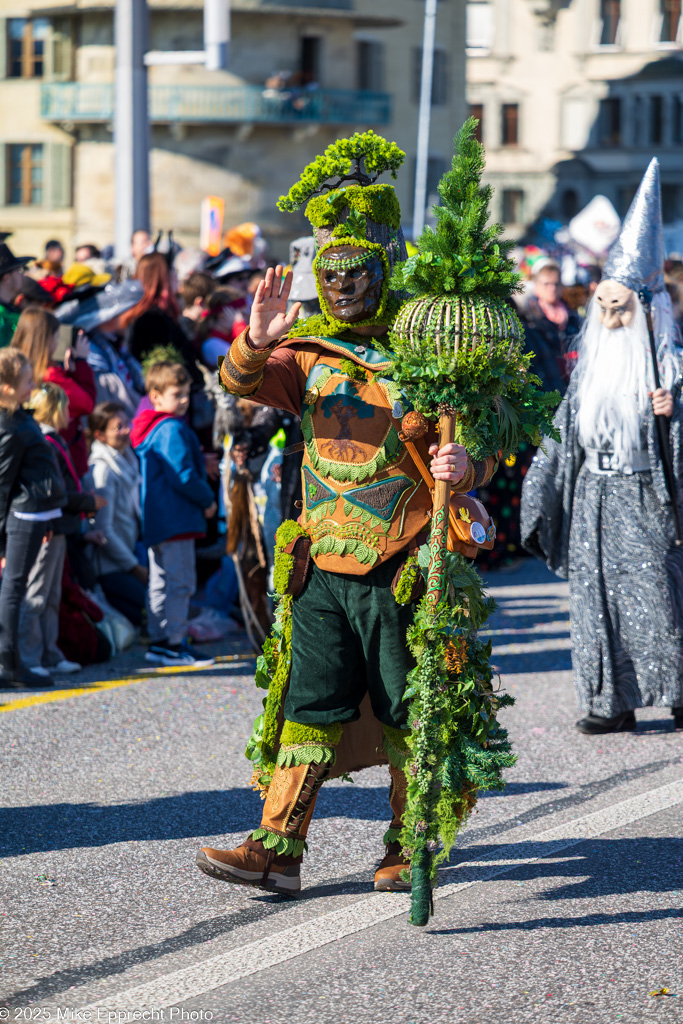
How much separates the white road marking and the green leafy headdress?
1.73 m

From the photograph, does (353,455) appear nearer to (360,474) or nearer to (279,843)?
(360,474)

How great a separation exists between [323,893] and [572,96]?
59.4 meters

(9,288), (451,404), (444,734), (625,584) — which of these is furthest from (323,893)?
(9,288)

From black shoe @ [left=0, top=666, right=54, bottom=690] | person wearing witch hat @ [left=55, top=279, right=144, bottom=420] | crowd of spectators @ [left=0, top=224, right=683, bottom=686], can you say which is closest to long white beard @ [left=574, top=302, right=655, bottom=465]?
crowd of spectators @ [left=0, top=224, right=683, bottom=686]

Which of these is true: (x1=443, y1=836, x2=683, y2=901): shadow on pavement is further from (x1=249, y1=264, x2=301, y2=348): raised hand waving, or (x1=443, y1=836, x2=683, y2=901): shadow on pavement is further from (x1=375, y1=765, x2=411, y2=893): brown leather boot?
(x1=249, y1=264, x2=301, y2=348): raised hand waving

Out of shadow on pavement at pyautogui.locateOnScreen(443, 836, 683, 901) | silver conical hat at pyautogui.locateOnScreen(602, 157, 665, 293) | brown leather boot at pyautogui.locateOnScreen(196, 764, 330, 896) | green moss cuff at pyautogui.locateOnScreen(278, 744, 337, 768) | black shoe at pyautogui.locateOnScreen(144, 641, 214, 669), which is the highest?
silver conical hat at pyautogui.locateOnScreen(602, 157, 665, 293)

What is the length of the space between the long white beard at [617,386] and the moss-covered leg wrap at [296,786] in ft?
8.20

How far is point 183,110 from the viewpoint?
37938 mm

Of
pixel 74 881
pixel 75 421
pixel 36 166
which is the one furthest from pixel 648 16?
pixel 74 881

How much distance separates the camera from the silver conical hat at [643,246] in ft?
20.7

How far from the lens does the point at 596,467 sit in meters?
6.51

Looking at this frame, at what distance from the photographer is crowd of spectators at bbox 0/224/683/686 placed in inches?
274
